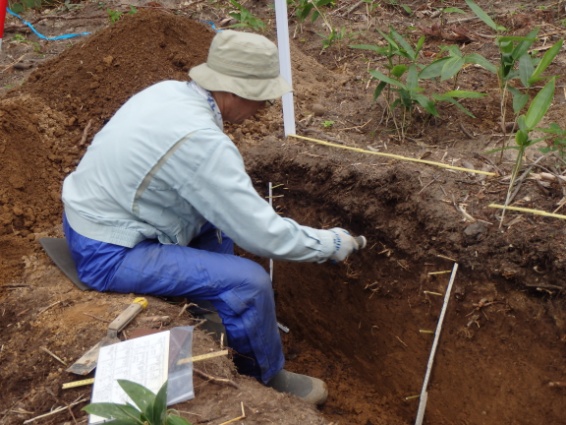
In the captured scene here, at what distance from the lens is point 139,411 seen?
1772mm

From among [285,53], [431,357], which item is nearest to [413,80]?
[285,53]

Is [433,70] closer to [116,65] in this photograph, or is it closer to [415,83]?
[415,83]

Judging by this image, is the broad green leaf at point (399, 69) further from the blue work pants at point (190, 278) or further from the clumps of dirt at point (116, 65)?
the clumps of dirt at point (116, 65)

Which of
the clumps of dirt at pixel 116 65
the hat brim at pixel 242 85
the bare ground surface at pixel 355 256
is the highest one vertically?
the hat brim at pixel 242 85

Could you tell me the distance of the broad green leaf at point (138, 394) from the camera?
1.75 metres

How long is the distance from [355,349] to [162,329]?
1322mm

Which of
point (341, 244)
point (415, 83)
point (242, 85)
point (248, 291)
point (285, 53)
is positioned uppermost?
point (242, 85)

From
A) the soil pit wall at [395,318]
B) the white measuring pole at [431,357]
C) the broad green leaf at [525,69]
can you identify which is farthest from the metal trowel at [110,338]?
the broad green leaf at [525,69]

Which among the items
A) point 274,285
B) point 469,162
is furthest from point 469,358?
point 274,285

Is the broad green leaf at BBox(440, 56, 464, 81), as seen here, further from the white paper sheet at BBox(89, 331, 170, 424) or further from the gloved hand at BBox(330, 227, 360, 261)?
the white paper sheet at BBox(89, 331, 170, 424)

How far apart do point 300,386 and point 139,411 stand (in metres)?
1.23

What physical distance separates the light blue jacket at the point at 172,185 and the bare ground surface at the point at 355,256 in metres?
0.34

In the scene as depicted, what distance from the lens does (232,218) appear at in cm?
219

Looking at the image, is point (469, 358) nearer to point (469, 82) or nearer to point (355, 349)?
point (355, 349)
